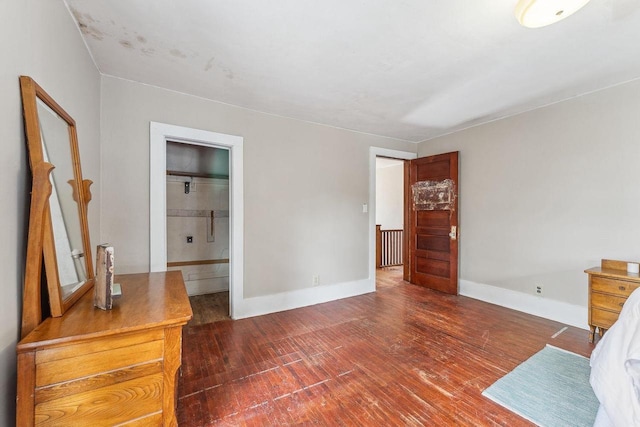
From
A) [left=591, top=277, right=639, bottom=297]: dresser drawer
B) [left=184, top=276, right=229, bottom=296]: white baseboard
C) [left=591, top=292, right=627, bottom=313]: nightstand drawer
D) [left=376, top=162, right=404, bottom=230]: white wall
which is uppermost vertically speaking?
[left=376, top=162, right=404, bottom=230]: white wall

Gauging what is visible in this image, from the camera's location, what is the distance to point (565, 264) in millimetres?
2963

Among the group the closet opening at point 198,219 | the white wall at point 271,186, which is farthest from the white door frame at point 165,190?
the closet opening at point 198,219

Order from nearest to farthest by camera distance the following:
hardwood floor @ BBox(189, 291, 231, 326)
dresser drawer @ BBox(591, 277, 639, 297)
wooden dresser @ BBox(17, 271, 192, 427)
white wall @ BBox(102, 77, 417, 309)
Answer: wooden dresser @ BBox(17, 271, 192, 427), dresser drawer @ BBox(591, 277, 639, 297), white wall @ BBox(102, 77, 417, 309), hardwood floor @ BBox(189, 291, 231, 326)

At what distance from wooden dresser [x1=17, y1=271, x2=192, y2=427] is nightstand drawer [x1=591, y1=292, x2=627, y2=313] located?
340 centimetres

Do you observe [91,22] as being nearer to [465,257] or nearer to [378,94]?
[378,94]

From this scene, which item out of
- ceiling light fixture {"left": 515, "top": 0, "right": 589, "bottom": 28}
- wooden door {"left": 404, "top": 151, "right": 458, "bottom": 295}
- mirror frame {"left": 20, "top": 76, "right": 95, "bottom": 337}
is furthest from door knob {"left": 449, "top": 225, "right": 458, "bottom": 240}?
mirror frame {"left": 20, "top": 76, "right": 95, "bottom": 337}

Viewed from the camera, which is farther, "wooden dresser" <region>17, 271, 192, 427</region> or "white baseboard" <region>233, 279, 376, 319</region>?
"white baseboard" <region>233, 279, 376, 319</region>

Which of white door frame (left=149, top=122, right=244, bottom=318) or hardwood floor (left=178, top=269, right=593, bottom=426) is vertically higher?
white door frame (left=149, top=122, right=244, bottom=318)

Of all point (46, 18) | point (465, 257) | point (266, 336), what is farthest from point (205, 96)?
point (465, 257)

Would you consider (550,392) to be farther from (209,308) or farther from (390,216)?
(390,216)

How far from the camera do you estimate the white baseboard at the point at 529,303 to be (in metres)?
2.86

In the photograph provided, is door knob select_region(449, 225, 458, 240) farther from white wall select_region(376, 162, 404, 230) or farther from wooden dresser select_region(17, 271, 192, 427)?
wooden dresser select_region(17, 271, 192, 427)

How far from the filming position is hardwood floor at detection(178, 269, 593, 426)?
64.6 inches

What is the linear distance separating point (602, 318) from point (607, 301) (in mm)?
→ 164
